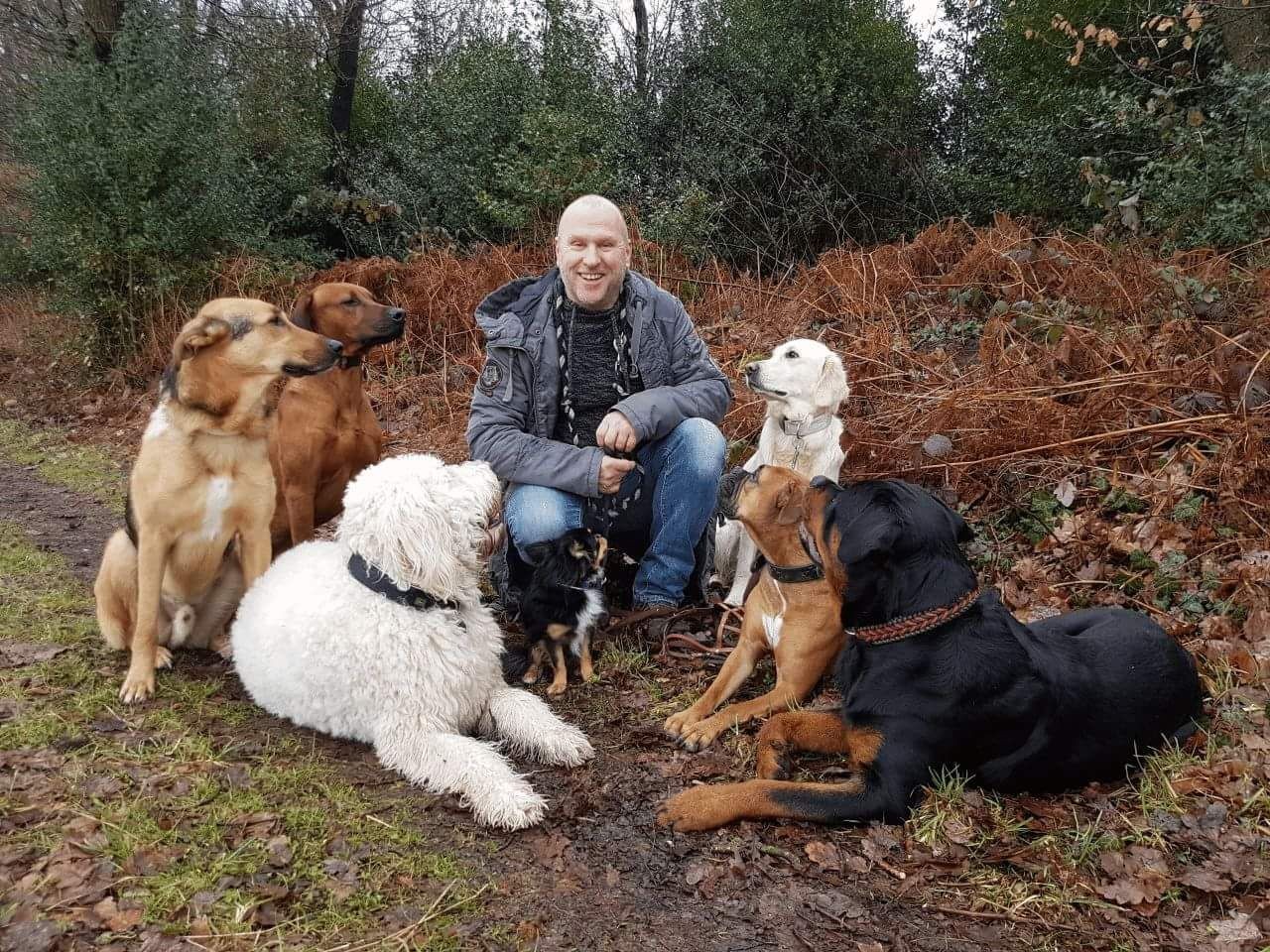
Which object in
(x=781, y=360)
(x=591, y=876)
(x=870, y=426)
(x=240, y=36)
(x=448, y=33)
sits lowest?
(x=591, y=876)

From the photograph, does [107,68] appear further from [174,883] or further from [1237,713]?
[1237,713]

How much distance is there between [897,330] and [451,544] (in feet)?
16.8

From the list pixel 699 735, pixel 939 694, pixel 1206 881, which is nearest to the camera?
pixel 1206 881

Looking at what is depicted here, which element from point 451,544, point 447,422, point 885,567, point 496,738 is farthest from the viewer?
point 447,422

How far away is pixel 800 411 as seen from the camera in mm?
4734

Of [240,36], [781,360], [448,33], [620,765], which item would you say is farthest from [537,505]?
[448,33]

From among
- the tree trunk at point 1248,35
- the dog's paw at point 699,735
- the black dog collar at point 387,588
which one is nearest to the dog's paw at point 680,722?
the dog's paw at point 699,735

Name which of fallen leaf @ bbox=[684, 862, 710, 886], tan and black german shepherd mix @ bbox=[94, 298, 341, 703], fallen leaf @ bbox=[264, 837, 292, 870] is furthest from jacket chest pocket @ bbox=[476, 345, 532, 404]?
fallen leaf @ bbox=[684, 862, 710, 886]

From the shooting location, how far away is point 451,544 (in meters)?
3.20

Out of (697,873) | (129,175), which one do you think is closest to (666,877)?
(697,873)

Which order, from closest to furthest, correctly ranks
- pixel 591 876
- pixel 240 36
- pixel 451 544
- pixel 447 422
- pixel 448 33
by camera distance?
pixel 591 876
pixel 451 544
pixel 447 422
pixel 240 36
pixel 448 33

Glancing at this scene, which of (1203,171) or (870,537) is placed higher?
(1203,171)

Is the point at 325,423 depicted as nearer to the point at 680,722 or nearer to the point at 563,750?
the point at 563,750

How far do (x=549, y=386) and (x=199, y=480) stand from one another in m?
1.73
